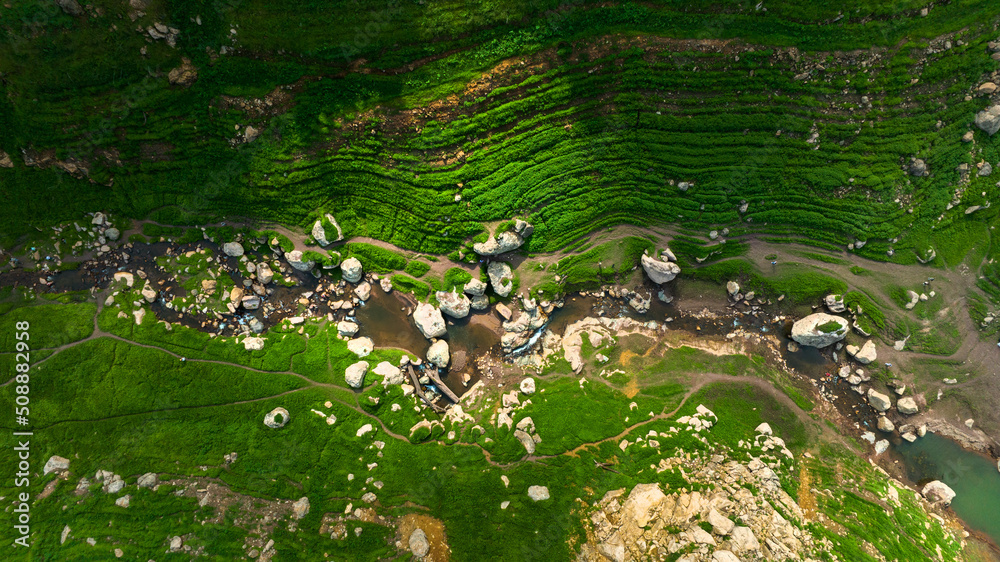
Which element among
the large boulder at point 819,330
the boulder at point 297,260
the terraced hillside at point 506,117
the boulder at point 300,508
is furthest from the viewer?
the large boulder at point 819,330

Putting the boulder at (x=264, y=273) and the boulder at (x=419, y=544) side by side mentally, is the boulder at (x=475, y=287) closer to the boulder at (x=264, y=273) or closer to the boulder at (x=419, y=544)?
the boulder at (x=264, y=273)

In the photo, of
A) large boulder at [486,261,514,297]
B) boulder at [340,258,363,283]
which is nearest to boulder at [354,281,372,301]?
boulder at [340,258,363,283]

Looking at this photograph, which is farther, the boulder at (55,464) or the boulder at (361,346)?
the boulder at (361,346)

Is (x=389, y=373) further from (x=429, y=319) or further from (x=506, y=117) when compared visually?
(x=506, y=117)

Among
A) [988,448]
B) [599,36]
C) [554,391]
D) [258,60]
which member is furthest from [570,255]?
[988,448]

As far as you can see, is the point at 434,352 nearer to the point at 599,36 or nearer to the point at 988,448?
the point at 599,36

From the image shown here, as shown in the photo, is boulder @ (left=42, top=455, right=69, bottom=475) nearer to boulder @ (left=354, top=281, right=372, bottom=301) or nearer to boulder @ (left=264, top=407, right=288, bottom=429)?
boulder @ (left=264, top=407, right=288, bottom=429)

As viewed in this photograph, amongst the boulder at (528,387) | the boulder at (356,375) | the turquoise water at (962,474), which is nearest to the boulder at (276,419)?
the boulder at (356,375)

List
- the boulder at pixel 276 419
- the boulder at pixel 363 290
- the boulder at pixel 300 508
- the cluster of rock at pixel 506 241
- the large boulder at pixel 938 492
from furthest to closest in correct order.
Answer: the boulder at pixel 363 290, the large boulder at pixel 938 492, the cluster of rock at pixel 506 241, the boulder at pixel 276 419, the boulder at pixel 300 508
